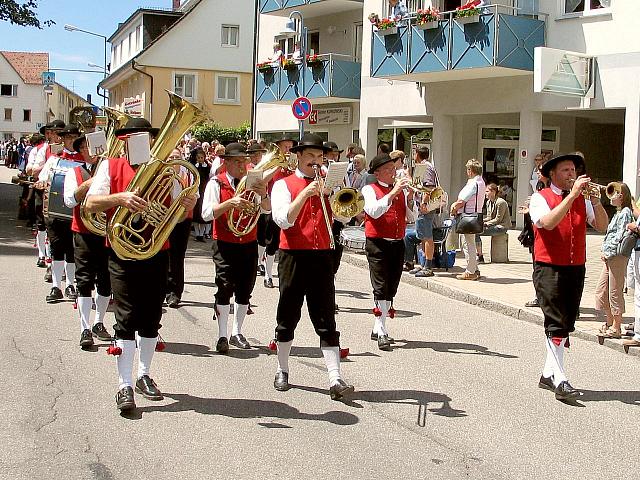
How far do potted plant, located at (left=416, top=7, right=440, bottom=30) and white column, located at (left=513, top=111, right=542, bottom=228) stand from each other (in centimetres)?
302

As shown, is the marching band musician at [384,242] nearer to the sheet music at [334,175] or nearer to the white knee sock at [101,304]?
the sheet music at [334,175]

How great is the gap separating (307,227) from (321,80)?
21766 mm

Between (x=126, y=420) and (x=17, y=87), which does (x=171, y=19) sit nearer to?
(x=126, y=420)

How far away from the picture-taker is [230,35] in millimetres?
47906

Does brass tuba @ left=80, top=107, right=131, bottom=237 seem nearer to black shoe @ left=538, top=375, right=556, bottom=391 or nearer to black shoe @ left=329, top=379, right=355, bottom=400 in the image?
black shoe @ left=329, top=379, right=355, bottom=400

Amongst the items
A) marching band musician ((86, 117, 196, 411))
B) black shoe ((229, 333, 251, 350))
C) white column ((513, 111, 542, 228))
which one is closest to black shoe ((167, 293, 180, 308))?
black shoe ((229, 333, 251, 350))

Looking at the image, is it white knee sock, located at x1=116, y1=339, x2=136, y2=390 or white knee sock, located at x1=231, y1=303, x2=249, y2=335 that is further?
white knee sock, located at x1=231, y1=303, x2=249, y2=335

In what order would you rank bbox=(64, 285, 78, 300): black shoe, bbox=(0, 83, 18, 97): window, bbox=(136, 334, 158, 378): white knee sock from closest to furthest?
bbox=(136, 334, 158, 378): white knee sock → bbox=(64, 285, 78, 300): black shoe → bbox=(0, 83, 18, 97): window

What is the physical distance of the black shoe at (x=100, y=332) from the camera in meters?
8.66

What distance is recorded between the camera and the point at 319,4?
1124 inches

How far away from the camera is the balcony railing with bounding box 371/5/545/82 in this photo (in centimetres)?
2000

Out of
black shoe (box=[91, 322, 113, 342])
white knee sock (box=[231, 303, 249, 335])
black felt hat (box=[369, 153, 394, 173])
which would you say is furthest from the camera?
black shoe (box=[91, 322, 113, 342])

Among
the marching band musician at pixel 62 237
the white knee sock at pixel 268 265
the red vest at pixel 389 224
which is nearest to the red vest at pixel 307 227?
the red vest at pixel 389 224

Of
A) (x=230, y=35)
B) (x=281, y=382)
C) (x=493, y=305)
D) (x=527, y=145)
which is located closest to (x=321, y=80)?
(x=527, y=145)
